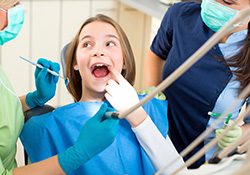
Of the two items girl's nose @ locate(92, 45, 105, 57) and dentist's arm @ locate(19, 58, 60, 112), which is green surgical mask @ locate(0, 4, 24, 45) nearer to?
dentist's arm @ locate(19, 58, 60, 112)

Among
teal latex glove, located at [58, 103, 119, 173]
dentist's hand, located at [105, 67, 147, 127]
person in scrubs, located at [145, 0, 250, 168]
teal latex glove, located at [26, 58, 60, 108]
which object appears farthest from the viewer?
person in scrubs, located at [145, 0, 250, 168]

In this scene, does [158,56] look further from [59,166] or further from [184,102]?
[59,166]

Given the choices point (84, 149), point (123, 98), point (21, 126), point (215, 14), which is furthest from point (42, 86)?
point (215, 14)

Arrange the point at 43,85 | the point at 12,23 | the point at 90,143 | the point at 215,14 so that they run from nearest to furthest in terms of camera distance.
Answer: the point at 90,143, the point at 12,23, the point at 43,85, the point at 215,14

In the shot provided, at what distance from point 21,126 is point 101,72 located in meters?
0.42

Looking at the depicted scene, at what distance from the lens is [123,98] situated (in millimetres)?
1356

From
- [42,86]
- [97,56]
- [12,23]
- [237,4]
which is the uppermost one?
[237,4]

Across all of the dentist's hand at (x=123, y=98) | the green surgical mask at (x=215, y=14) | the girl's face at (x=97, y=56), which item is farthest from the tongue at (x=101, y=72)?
the green surgical mask at (x=215, y=14)

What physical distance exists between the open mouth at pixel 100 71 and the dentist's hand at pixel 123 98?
10 cm

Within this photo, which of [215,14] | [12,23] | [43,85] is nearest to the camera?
[12,23]

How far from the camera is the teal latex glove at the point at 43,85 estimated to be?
1.45 m

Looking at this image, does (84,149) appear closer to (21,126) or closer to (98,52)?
(21,126)

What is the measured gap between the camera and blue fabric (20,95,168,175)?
1360 millimetres

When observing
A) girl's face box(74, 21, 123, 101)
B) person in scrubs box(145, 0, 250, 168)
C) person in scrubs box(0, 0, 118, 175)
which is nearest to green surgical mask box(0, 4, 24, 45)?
person in scrubs box(0, 0, 118, 175)
